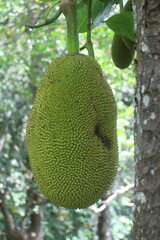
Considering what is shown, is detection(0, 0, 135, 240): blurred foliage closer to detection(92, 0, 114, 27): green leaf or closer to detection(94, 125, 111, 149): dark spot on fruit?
detection(92, 0, 114, 27): green leaf

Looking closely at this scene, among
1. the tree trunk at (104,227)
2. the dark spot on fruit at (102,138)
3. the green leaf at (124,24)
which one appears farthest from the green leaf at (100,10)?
the tree trunk at (104,227)

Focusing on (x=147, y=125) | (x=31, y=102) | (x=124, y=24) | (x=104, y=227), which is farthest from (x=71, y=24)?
(x=31, y=102)

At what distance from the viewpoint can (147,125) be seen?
2.12 feet

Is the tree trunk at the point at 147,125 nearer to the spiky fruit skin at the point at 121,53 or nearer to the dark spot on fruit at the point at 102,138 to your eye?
the dark spot on fruit at the point at 102,138

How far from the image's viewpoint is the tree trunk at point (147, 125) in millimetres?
620

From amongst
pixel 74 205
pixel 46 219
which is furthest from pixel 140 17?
pixel 46 219

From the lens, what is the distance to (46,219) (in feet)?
13.9

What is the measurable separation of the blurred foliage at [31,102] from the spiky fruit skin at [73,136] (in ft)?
6.74

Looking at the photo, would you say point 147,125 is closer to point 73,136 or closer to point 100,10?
point 73,136

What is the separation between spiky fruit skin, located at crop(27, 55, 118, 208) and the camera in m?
0.87

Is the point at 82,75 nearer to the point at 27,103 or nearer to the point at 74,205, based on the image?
the point at 74,205

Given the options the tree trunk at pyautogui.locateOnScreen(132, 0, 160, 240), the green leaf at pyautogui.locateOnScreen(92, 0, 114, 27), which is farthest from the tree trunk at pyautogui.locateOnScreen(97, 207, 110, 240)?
the tree trunk at pyautogui.locateOnScreen(132, 0, 160, 240)

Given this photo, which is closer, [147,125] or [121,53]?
[147,125]

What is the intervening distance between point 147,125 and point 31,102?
326 centimetres
